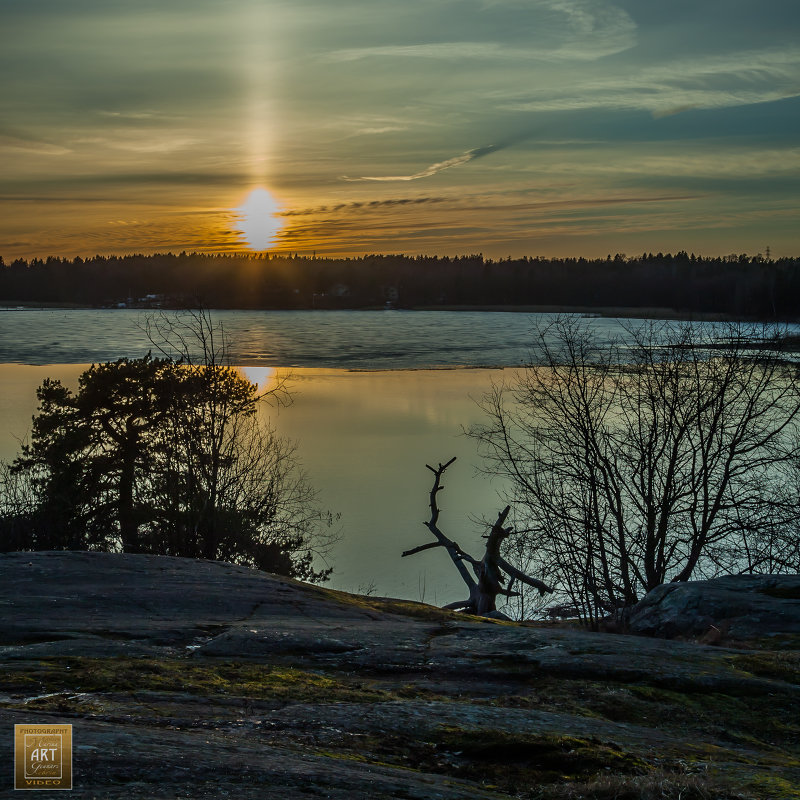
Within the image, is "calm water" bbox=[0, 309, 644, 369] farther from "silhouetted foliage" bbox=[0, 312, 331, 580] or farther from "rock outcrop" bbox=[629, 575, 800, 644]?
"rock outcrop" bbox=[629, 575, 800, 644]

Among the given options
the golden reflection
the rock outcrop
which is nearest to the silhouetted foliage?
the rock outcrop

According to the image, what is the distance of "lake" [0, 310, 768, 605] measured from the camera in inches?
971

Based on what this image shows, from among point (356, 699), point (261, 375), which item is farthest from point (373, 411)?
point (356, 699)

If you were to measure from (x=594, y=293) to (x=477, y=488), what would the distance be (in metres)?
119

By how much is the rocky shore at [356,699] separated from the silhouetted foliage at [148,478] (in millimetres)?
12255

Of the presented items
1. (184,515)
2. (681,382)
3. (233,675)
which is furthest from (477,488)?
(233,675)

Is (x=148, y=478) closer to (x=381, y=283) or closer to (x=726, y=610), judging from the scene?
(x=726, y=610)

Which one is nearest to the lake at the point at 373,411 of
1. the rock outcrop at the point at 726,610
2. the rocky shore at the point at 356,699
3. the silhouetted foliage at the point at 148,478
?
the silhouetted foliage at the point at 148,478

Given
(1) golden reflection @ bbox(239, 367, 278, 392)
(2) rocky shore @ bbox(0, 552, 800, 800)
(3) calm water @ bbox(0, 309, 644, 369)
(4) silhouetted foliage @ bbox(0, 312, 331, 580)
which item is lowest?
(2) rocky shore @ bbox(0, 552, 800, 800)

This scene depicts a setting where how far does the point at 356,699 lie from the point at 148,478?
19.2 metres

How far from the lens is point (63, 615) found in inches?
277

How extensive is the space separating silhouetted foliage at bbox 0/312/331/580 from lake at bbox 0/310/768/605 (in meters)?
2.66

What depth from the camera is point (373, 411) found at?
4116 centimetres

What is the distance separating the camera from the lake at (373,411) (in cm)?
2467
